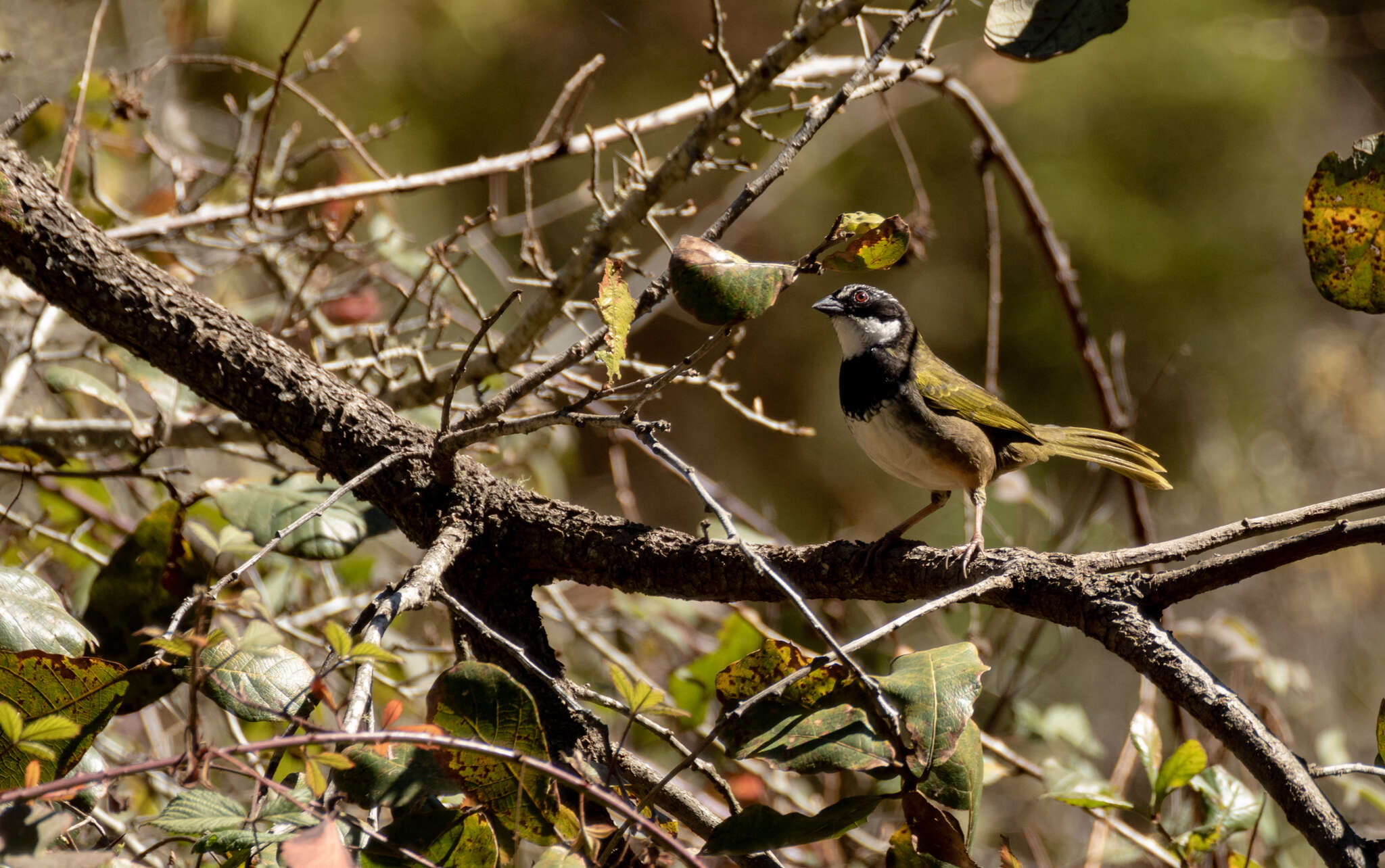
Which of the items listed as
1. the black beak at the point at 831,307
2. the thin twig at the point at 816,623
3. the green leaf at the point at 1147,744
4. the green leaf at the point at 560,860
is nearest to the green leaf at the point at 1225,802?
the green leaf at the point at 1147,744

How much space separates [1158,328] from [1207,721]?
626 centimetres

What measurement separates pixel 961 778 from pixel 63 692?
48.9 inches

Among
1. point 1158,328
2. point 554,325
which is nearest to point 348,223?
point 554,325

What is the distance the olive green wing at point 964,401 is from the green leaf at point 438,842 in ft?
6.91

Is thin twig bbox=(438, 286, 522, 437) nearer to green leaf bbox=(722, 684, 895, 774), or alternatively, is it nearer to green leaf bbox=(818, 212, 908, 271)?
green leaf bbox=(818, 212, 908, 271)

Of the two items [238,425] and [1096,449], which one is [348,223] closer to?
[238,425]

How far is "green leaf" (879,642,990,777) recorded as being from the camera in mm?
1312

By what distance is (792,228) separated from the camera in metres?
6.50

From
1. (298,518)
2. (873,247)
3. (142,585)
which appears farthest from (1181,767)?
(142,585)

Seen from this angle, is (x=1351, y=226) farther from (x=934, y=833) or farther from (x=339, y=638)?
(x=339, y=638)

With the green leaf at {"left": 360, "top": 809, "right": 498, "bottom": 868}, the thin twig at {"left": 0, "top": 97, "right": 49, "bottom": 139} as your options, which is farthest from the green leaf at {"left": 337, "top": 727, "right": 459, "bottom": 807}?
the thin twig at {"left": 0, "top": 97, "right": 49, "bottom": 139}

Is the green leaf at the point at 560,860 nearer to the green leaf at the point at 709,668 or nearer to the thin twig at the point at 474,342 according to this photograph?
the thin twig at the point at 474,342

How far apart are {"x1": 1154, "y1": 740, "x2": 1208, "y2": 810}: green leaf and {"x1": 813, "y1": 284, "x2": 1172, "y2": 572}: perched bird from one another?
710 millimetres

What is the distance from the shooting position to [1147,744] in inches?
85.4
